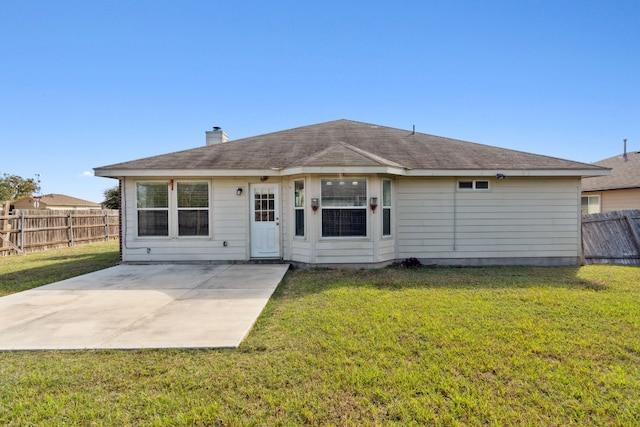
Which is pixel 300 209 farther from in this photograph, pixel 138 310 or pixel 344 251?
pixel 138 310

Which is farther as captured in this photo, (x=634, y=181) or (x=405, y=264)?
(x=634, y=181)

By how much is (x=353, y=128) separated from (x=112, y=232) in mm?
14936

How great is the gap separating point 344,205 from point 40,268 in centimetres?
832

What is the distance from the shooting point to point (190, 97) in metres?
15.3

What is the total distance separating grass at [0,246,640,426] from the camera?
237cm

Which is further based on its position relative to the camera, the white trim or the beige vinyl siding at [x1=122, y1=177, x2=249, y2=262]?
the beige vinyl siding at [x1=122, y1=177, x2=249, y2=262]

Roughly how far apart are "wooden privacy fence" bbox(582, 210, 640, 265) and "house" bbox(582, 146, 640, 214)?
17.0 ft

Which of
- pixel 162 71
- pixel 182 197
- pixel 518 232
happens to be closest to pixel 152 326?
pixel 182 197

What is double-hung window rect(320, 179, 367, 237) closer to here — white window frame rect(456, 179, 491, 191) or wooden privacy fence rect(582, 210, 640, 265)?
white window frame rect(456, 179, 491, 191)

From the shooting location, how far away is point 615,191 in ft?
45.1

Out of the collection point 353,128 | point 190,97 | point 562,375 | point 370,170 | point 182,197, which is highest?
point 190,97

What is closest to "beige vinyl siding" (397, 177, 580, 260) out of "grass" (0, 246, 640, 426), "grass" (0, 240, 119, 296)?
"grass" (0, 246, 640, 426)

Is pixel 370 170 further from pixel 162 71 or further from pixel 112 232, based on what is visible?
pixel 112 232

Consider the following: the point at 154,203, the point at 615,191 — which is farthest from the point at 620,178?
the point at 154,203
